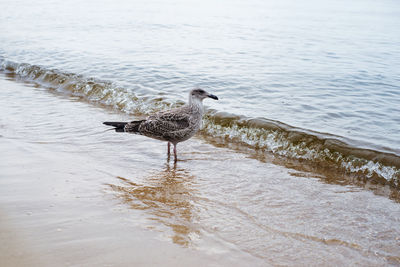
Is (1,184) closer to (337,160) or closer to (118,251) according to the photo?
(118,251)

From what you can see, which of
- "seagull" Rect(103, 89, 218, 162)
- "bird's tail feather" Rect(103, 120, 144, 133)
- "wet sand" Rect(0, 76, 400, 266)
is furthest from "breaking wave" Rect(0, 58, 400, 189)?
"bird's tail feather" Rect(103, 120, 144, 133)

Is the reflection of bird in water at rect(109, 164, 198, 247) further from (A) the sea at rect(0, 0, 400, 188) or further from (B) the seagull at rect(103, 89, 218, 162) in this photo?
(A) the sea at rect(0, 0, 400, 188)

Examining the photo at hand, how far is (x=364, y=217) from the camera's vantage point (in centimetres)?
438

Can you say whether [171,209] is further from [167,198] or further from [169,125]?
[169,125]

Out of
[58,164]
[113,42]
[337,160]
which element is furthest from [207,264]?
[113,42]

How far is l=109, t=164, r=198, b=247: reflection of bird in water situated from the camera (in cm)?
392

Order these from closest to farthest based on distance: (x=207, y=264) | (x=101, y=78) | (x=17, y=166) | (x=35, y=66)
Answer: (x=207, y=264) → (x=17, y=166) → (x=101, y=78) → (x=35, y=66)

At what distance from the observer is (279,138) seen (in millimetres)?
6988

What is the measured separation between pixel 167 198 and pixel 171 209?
35 cm

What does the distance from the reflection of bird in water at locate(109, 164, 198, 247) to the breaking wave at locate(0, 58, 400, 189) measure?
1943mm

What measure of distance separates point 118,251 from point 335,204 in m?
2.54

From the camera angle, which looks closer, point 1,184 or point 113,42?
point 1,184

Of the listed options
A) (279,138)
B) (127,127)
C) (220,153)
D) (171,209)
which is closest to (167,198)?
(171,209)

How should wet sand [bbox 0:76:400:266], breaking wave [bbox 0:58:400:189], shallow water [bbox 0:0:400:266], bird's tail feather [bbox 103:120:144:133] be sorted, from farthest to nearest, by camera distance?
bird's tail feather [bbox 103:120:144:133]
breaking wave [bbox 0:58:400:189]
shallow water [bbox 0:0:400:266]
wet sand [bbox 0:76:400:266]
